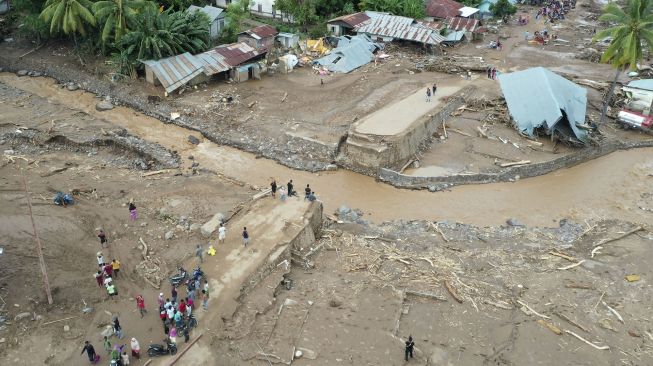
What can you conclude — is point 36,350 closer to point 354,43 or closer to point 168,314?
point 168,314

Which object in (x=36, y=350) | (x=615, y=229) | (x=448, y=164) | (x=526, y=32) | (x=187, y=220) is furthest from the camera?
(x=526, y=32)

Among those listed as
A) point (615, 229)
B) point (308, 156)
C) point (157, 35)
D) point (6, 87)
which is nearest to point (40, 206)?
point (308, 156)

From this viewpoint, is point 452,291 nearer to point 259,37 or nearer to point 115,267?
point 115,267

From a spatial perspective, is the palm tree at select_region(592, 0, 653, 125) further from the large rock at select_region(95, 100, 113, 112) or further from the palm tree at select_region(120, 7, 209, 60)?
the large rock at select_region(95, 100, 113, 112)

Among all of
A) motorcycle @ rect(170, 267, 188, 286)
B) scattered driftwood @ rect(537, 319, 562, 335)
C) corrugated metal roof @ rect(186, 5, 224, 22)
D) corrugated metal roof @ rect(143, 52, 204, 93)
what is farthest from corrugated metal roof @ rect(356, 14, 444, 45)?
motorcycle @ rect(170, 267, 188, 286)

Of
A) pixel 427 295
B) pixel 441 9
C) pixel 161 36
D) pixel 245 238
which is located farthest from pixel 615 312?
pixel 441 9
